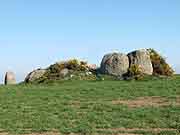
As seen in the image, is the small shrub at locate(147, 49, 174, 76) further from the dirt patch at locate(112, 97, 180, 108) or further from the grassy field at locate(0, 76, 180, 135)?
the dirt patch at locate(112, 97, 180, 108)

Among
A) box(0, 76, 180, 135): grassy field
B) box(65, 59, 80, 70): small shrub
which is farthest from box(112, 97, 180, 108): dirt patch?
box(65, 59, 80, 70): small shrub

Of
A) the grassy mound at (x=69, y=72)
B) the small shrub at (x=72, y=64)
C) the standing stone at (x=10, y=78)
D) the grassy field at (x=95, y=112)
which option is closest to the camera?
A: the grassy field at (x=95, y=112)

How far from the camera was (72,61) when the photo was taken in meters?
36.2

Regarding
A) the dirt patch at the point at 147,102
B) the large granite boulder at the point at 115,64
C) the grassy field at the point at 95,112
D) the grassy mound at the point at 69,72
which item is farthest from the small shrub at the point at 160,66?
the dirt patch at the point at 147,102

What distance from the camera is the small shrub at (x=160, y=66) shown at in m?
34.4

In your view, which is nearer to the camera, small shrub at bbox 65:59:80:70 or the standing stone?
small shrub at bbox 65:59:80:70

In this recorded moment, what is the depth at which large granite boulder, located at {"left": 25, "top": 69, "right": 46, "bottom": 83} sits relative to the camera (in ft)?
115

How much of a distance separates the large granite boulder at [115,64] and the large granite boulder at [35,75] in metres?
4.81

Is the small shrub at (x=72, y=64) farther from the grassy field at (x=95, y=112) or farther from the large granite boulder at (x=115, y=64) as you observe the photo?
the grassy field at (x=95, y=112)

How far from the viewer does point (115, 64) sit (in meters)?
34.2

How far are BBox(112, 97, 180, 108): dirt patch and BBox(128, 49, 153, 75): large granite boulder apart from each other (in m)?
14.6

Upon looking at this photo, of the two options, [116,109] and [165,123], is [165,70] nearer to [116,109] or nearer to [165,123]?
[116,109]

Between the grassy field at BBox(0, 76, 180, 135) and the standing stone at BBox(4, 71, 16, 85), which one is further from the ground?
the standing stone at BBox(4, 71, 16, 85)

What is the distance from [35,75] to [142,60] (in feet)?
28.0
